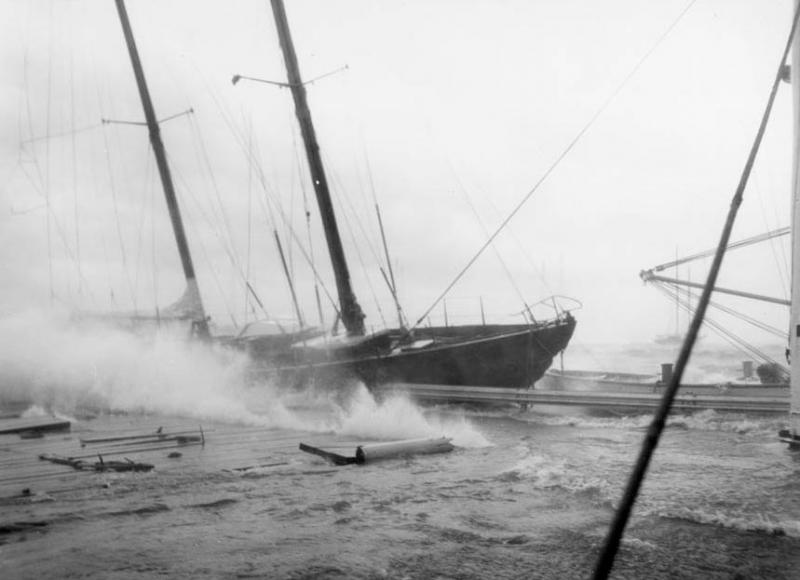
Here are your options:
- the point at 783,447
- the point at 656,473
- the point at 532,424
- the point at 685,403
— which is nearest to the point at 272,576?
the point at 656,473

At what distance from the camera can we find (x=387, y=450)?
10.0m

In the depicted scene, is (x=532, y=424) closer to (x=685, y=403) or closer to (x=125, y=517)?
(x=685, y=403)

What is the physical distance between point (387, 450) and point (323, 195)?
13.5m

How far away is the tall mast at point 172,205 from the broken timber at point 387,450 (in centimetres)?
1608

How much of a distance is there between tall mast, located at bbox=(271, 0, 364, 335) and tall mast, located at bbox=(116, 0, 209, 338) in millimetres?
6813

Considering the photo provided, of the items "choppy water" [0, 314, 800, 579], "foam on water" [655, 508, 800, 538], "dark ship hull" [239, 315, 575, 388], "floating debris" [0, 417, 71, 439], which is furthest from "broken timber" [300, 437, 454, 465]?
"dark ship hull" [239, 315, 575, 388]

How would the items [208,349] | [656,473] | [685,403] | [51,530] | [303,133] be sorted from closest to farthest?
[51,530] → [656,473] → [685,403] → [303,133] → [208,349]

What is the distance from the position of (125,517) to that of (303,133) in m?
17.5

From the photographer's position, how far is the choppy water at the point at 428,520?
5098 mm

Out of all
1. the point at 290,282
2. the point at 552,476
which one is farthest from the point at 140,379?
the point at 552,476

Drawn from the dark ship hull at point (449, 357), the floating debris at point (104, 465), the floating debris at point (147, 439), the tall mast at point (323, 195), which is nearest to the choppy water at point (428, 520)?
the floating debris at point (104, 465)

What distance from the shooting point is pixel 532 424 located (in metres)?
14.8

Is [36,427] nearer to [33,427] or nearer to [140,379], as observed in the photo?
[33,427]

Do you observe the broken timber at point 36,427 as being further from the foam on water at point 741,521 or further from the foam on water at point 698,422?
the foam on water at point 741,521
